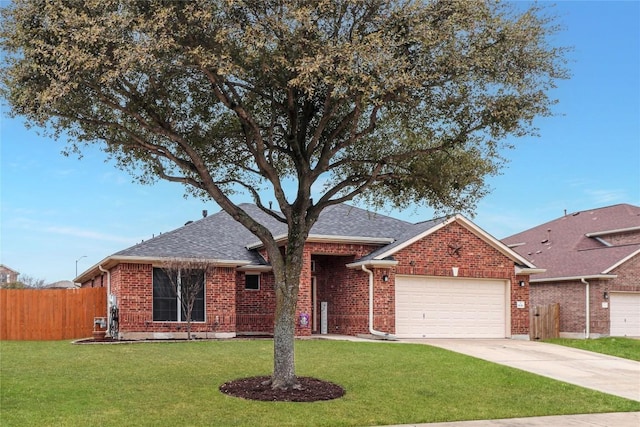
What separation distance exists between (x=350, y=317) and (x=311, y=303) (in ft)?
7.22

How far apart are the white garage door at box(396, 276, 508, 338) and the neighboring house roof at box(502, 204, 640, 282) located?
613 centimetres

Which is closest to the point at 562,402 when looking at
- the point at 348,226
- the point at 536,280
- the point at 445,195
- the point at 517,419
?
the point at 517,419

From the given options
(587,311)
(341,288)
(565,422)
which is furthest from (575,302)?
(565,422)

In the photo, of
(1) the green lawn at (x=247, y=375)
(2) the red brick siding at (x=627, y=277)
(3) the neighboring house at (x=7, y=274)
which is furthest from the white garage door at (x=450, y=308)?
(3) the neighboring house at (x=7, y=274)

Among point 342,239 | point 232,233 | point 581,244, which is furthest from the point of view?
point 581,244

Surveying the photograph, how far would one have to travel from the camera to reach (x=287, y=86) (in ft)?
37.6

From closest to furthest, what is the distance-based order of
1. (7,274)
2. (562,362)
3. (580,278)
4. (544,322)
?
(562,362)
(544,322)
(580,278)
(7,274)

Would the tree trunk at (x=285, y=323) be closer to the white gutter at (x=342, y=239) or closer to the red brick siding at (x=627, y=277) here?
the white gutter at (x=342, y=239)

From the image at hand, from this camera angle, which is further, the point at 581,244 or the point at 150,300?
the point at 581,244

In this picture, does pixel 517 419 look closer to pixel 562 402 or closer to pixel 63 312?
pixel 562 402

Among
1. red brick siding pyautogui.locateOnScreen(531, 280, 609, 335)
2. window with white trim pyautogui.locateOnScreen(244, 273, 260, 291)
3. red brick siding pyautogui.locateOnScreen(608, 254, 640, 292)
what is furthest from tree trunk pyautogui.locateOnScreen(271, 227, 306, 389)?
red brick siding pyautogui.locateOnScreen(608, 254, 640, 292)

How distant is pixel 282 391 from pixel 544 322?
1841 centimetres

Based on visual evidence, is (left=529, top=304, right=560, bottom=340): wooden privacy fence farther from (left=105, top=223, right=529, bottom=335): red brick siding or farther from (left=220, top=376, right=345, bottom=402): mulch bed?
(left=220, top=376, right=345, bottom=402): mulch bed

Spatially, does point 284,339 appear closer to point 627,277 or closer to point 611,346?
point 611,346
